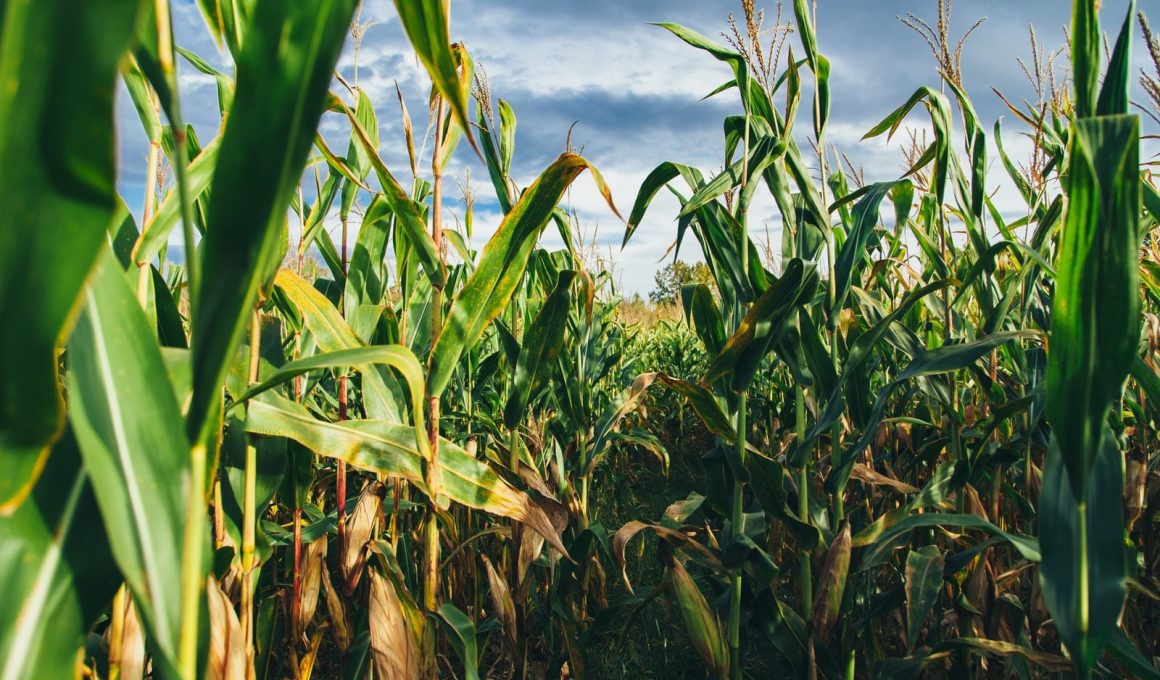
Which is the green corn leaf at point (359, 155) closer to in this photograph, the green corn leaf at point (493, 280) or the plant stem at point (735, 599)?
the green corn leaf at point (493, 280)

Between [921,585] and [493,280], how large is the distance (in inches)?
49.2

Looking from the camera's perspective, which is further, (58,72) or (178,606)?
(178,606)

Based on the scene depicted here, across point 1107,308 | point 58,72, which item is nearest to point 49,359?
point 58,72

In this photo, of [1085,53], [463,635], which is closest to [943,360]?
[1085,53]

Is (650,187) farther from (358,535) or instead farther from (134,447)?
(134,447)

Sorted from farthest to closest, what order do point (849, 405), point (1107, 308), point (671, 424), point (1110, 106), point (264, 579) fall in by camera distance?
point (671, 424) → point (264, 579) → point (849, 405) → point (1110, 106) → point (1107, 308)

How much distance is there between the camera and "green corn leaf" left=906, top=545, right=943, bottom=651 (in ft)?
4.87

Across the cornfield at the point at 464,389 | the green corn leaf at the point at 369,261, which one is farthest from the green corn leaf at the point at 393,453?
the green corn leaf at the point at 369,261

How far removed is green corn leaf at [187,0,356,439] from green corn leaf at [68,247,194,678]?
112mm

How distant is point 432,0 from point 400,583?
3.92ft

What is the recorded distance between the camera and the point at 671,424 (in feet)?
18.6

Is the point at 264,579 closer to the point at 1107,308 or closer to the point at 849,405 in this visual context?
the point at 849,405

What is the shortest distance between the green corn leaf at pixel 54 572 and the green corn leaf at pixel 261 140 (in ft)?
0.76

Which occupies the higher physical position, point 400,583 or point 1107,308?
point 1107,308
